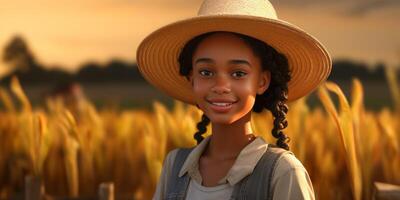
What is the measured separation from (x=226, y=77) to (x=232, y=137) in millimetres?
178

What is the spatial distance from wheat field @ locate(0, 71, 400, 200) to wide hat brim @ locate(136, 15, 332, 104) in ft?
0.93

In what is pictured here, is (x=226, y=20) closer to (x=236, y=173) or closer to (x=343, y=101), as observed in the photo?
(x=236, y=173)

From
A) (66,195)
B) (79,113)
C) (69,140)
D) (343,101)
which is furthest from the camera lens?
(79,113)

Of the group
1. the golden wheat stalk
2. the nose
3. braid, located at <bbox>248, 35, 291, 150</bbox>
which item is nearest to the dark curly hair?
braid, located at <bbox>248, 35, 291, 150</bbox>

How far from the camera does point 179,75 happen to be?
2.44 metres

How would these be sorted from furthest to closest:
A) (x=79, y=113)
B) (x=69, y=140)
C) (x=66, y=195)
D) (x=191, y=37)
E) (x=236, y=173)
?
(x=79, y=113) → (x=66, y=195) → (x=69, y=140) → (x=191, y=37) → (x=236, y=173)

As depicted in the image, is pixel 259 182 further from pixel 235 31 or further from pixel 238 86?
pixel 235 31

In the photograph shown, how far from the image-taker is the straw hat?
2.10 metres

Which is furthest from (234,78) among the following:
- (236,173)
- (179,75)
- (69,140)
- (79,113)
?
(79,113)

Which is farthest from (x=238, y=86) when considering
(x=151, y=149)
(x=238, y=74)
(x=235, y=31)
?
(x=151, y=149)

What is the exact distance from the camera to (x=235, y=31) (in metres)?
2.11

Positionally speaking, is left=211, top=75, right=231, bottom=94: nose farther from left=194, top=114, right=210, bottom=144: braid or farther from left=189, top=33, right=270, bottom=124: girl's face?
left=194, top=114, right=210, bottom=144: braid

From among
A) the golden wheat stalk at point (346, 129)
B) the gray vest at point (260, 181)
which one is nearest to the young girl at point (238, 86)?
the gray vest at point (260, 181)

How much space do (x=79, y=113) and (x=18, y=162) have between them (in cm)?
127
